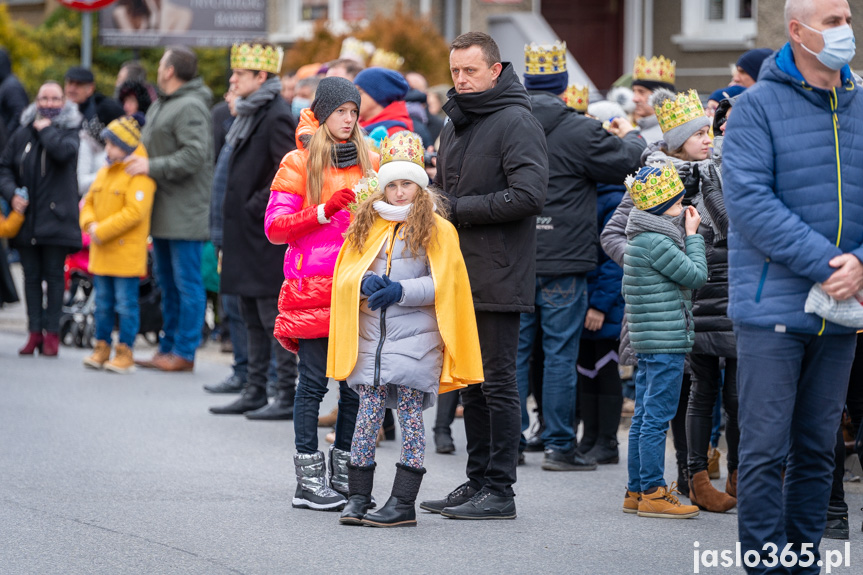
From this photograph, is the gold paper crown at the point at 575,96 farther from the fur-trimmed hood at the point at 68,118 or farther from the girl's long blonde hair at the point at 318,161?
the fur-trimmed hood at the point at 68,118

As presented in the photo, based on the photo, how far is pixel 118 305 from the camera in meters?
10.8

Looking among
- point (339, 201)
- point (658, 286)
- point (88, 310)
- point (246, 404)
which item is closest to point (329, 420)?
point (246, 404)

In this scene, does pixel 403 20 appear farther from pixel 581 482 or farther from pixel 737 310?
pixel 737 310

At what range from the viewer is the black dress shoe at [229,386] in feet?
32.7

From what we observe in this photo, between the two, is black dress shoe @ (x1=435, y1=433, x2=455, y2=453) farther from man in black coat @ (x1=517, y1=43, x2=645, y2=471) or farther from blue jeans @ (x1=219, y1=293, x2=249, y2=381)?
blue jeans @ (x1=219, y1=293, x2=249, y2=381)

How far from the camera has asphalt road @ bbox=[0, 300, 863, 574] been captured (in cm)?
532

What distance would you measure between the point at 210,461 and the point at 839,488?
3.51m

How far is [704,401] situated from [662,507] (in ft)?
2.06

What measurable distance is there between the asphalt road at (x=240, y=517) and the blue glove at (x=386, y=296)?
40.8 inches

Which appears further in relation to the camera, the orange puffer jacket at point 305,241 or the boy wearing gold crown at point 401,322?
the orange puffer jacket at point 305,241

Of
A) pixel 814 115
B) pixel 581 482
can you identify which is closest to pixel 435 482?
pixel 581 482

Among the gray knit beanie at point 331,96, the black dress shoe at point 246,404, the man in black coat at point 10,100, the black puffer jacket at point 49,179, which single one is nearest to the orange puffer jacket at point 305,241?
the gray knit beanie at point 331,96

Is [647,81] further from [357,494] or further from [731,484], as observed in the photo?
[357,494]

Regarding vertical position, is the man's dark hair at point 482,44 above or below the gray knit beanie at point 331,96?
above
